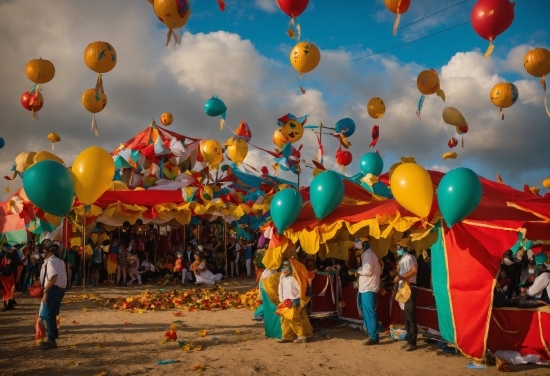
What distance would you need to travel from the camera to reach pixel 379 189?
1143cm

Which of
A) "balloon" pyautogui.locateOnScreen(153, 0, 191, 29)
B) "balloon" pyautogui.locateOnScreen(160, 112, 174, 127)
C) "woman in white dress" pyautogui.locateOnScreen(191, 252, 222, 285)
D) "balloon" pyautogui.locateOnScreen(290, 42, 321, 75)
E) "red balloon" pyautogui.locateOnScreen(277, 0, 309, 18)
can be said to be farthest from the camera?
"balloon" pyautogui.locateOnScreen(160, 112, 174, 127)

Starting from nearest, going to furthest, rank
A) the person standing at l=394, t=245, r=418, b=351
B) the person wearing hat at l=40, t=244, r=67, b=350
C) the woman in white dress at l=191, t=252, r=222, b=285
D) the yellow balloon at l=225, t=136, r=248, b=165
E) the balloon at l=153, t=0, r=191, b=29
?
the person wearing hat at l=40, t=244, r=67, b=350 → the person standing at l=394, t=245, r=418, b=351 → the balloon at l=153, t=0, r=191, b=29 → the yellow balloon at l=225, t=136, r=248, b=165 → the woman in white dress at l=191, t=252, r=222, b=285

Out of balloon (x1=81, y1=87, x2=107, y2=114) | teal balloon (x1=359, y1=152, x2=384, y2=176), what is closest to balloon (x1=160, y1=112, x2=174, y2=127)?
balloon (x1=81, y1=87, x2=107, y2=114)

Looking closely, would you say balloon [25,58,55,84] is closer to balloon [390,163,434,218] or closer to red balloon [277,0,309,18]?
Result: red balloon [277,0,309,18]

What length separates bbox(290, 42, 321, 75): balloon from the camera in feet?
33.6

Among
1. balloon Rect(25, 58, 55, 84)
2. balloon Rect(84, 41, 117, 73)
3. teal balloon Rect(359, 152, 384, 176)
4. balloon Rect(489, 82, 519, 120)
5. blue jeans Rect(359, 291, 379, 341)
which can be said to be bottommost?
blue jeans Rect(359, 291, 379, 341)

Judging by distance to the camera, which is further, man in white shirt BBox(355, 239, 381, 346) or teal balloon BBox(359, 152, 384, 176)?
teal balloon BBox(359, 152, 384, 176)

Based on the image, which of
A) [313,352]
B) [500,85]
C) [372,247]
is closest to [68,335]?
[313,352]

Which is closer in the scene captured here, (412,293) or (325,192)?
(412,293)

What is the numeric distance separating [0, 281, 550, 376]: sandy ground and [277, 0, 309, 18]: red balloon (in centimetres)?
595

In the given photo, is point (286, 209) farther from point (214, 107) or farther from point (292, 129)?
point (214, 107)

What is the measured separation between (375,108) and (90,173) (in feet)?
30.7

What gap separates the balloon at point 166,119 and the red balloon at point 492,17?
53.2 ft

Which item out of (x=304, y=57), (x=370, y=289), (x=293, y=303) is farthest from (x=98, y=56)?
(x=370, y=289)
